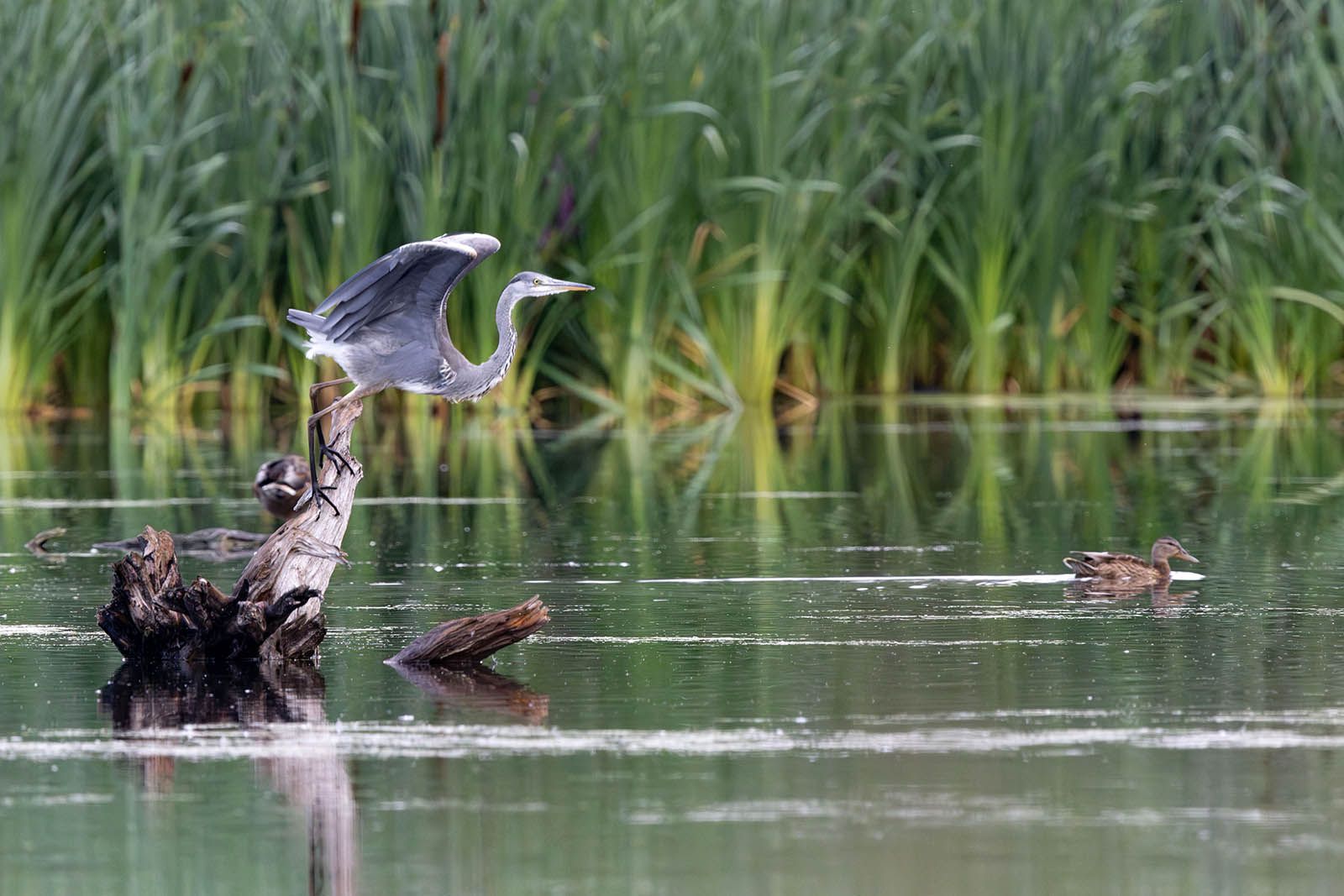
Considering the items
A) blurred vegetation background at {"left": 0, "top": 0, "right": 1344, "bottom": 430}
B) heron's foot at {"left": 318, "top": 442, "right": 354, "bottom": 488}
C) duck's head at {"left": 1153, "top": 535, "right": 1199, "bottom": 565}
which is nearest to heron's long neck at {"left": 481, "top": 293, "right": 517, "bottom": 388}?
heron's foot at {"left": 318, "top": 442, "right": 354, "bottom": 488}

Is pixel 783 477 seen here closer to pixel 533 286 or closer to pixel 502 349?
pixel 533 286

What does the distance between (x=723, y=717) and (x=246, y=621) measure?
4.95 ft

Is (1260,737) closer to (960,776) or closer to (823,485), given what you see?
(960,776)

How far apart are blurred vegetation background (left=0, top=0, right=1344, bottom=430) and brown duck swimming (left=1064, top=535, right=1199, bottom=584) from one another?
796 cm

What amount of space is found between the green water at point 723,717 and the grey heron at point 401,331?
2.21ft

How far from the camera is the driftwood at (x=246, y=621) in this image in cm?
633

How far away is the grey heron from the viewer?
23.2 feet

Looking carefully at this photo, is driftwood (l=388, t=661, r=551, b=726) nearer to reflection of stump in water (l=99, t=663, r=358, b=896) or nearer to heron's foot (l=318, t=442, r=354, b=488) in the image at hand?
reflection of stump in water (l=99, t=663, r=358, b=896)

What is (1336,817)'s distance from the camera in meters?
4.37

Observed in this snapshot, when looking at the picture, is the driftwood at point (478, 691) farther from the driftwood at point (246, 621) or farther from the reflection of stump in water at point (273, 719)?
the reflection of stump in water at point (273, 719)

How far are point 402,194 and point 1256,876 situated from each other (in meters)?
12.5

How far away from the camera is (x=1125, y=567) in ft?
26.1

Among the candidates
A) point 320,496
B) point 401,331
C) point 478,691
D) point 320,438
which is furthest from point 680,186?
point 478,691

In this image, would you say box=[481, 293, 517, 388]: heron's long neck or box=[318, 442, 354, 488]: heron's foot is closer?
box=[318, 442, 354, 488]: heron's foot
